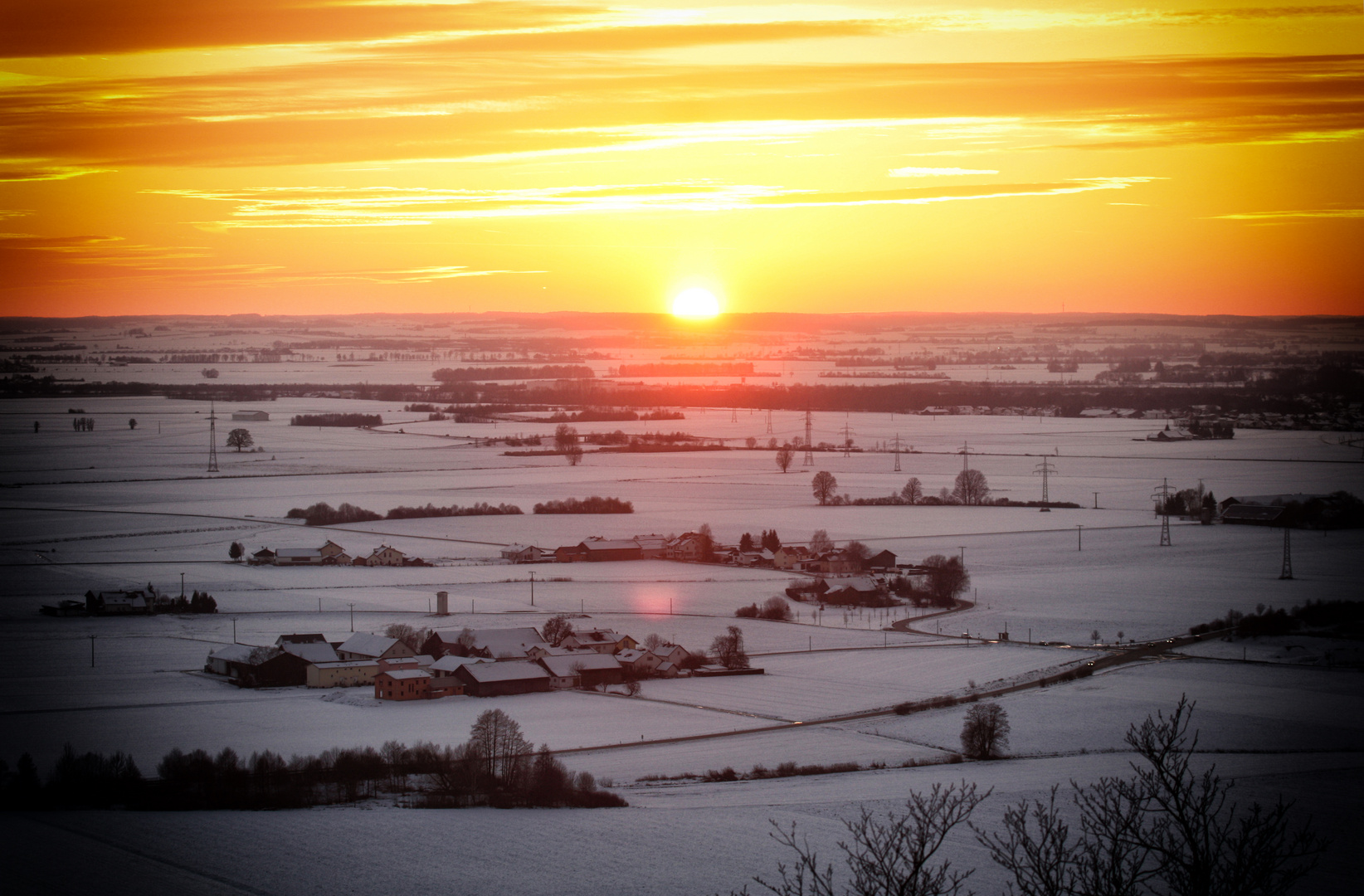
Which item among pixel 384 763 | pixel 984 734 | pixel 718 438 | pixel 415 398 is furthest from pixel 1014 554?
pixel 415 398

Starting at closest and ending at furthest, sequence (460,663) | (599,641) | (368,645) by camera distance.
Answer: (460,663) < (368,645) < (599,641)

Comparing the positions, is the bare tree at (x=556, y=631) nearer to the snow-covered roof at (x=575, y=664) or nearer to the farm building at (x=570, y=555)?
the snow-covered roof at (x=575, y=664)

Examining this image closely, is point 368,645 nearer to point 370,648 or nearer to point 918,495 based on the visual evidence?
point 370,648

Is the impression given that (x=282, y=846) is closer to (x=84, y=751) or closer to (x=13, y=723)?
(x=84, y=751)

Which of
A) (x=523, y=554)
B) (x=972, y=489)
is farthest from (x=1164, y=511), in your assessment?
(x=523, y=554)

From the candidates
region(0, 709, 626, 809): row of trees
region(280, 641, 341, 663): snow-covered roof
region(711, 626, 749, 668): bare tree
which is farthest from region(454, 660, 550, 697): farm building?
region(0, 709, 626, 809): row of trees

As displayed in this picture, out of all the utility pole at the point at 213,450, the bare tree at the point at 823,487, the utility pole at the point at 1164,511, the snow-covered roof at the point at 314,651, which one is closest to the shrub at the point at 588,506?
the bare tree at the point at 823,487

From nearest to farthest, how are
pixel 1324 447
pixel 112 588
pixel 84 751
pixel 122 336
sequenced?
pixel 84 751 < pixel 112 588 < pixel 122 336 < pixel 1324 447
